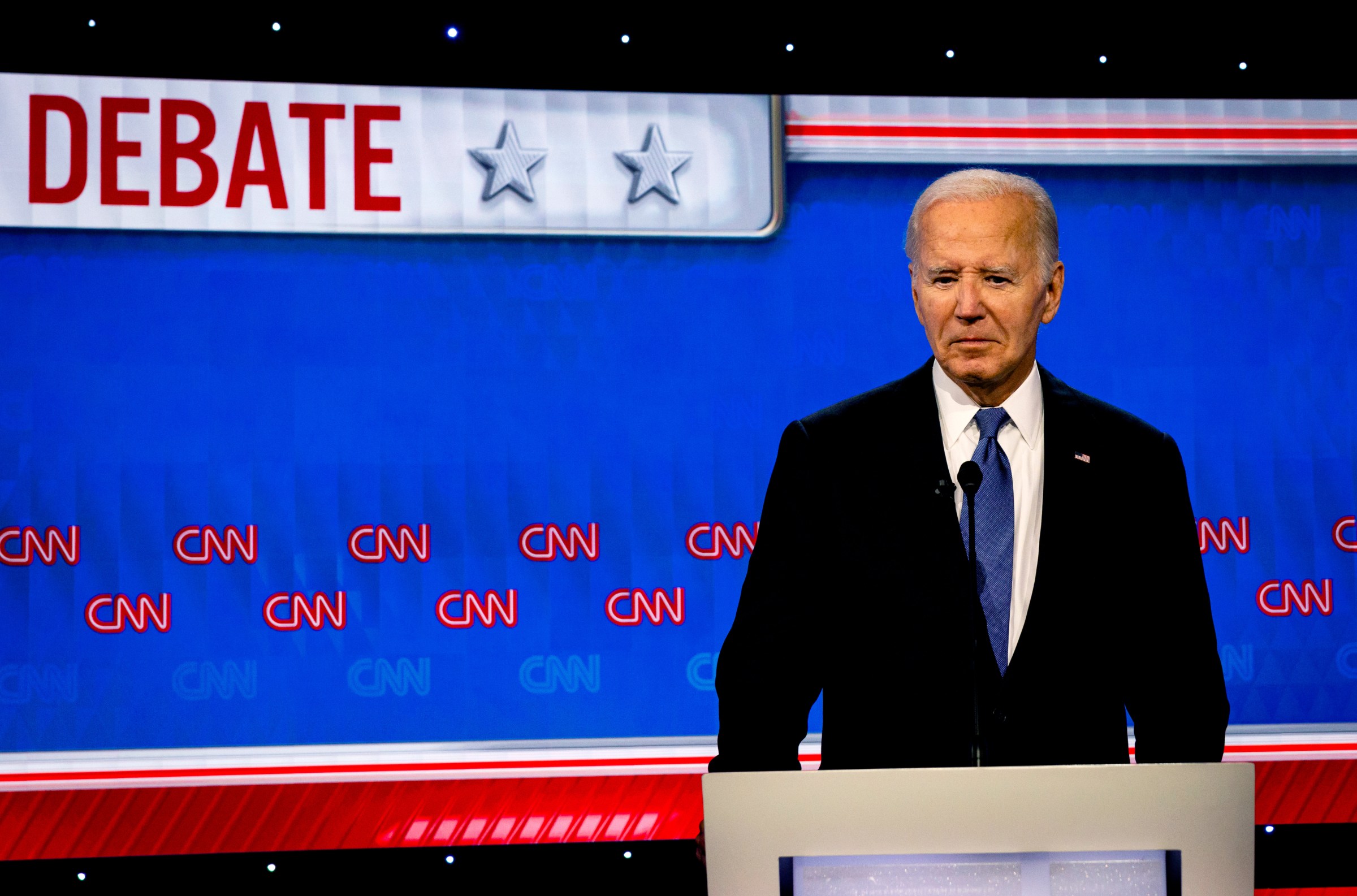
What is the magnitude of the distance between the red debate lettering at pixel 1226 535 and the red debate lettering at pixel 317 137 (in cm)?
215

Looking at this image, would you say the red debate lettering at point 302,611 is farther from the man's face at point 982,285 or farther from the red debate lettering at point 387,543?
the man's face at point 982,285

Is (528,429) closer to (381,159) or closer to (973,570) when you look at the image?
(381,159)

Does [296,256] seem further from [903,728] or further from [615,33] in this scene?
[903,728]

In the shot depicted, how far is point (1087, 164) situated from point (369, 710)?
2067 mm

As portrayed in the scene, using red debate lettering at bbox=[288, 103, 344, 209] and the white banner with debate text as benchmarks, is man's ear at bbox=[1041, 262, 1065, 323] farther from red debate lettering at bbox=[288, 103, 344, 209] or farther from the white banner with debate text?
red debate lettering at bbox=[288, 103, 344, 209]

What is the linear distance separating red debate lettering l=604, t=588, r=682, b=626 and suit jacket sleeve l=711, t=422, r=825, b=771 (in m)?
1.06

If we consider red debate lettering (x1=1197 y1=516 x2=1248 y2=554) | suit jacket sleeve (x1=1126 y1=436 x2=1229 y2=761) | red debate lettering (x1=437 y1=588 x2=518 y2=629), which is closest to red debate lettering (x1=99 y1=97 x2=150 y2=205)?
red debate lettering (x1=437 y1=588 x2=518 y2=629)

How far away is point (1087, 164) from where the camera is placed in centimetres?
262

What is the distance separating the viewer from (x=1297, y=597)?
2.56 meters

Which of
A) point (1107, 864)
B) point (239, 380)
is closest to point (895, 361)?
point (239, 380)

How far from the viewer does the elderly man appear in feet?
4.42

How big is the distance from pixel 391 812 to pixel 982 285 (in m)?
1.78

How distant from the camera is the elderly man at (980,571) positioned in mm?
1347

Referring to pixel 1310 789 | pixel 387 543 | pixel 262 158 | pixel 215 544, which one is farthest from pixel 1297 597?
pixel 262 158
